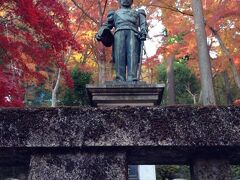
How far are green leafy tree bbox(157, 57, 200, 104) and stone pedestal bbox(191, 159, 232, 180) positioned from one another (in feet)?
62.4

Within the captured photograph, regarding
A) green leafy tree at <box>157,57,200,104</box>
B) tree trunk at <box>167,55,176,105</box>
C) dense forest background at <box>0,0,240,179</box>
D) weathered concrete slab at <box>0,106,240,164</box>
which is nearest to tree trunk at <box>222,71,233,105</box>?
dense forest background at <box>0,0,240,179</box>

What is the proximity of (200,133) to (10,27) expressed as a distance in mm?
8227

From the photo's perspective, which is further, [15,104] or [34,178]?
[15,104]

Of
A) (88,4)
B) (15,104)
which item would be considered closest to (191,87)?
(88,4)

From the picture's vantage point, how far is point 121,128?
2570 mm

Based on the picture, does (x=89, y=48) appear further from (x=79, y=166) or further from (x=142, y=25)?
(x=79, y=166)

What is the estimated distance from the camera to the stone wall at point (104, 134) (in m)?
2.55

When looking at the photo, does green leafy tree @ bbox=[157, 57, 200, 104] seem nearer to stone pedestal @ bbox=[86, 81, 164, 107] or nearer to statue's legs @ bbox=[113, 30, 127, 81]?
statue's legs @ bbox=[113, 30, 127, 81]

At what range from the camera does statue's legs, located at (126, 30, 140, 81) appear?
4.76 m

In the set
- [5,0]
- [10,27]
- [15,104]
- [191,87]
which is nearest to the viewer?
[15,104]

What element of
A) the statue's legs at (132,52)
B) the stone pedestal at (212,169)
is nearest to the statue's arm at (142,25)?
the statue's legs at (132,52)

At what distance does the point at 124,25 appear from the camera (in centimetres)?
483

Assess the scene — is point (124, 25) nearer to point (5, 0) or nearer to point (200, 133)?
point (200, 133)

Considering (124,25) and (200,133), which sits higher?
(124,25)
